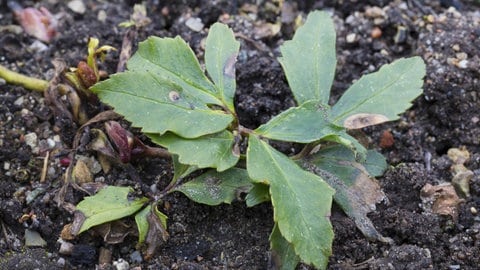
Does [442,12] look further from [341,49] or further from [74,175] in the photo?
[74,175]

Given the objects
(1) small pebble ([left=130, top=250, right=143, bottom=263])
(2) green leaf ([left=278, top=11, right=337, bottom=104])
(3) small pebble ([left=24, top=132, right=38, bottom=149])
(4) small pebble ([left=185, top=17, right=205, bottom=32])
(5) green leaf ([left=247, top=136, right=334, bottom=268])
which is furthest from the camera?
→ (4) small pebble ([left=185, top=17, right=205, bottom=32])

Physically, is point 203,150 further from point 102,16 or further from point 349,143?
point 102,16

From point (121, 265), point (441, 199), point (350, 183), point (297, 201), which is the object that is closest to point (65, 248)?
point (121, 265)

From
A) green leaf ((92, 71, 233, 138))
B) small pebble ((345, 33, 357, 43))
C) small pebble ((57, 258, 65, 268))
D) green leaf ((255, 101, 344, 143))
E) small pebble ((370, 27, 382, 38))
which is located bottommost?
small pebble ((57, 258, 65, 268))

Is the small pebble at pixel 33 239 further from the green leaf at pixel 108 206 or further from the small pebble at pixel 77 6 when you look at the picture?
the small pebble at pixel 77 6

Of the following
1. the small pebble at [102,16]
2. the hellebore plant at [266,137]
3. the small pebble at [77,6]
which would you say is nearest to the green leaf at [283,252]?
the hellebore plant at [266,137]

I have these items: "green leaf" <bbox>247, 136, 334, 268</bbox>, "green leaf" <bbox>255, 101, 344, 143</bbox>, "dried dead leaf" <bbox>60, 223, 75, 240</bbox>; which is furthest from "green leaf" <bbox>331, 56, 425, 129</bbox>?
"dried dead leaf" <bbox>60, 223, 75, 240</bbox>

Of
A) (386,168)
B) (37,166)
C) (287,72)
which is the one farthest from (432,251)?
(37,166)

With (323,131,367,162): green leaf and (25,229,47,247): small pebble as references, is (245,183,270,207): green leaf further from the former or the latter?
(25,229,47,247): small pebble
